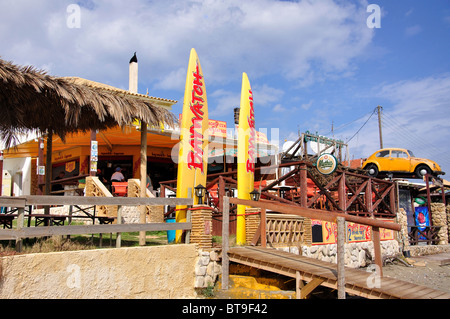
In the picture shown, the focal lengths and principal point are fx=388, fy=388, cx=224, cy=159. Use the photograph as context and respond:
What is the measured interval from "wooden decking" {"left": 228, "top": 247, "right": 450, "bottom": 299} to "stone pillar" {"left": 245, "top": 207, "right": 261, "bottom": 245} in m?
0.62

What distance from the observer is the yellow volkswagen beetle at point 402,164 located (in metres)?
21.2

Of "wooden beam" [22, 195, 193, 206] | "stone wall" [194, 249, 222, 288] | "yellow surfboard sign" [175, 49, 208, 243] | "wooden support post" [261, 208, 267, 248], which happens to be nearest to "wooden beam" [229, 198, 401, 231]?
"wooden support post" [261, 208, 267, 248]

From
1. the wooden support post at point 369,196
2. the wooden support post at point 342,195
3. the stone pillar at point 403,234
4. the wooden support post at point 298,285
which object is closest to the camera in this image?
the wooden support post at point 298,285

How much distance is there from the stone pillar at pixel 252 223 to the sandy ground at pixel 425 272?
6986 millimetres

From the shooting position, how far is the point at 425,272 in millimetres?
14648

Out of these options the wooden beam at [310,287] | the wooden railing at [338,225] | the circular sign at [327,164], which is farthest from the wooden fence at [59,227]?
the circular sign at [327,164]

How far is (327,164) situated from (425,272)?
21.1 feet

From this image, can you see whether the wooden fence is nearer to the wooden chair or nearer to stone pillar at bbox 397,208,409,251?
the wooden chair

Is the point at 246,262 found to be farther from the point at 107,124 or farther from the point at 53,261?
the point at 107,124

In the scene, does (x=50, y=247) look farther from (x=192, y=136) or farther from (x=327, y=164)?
(x=327, y=164)

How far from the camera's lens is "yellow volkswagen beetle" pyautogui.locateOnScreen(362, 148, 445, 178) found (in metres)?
21.2

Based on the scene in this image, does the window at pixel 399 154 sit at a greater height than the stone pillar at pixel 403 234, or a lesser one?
greater

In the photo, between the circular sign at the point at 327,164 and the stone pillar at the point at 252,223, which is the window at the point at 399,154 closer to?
the circular sign at the point at 327,164
